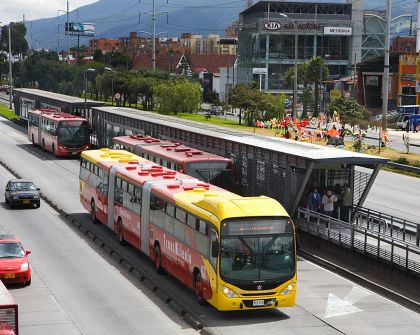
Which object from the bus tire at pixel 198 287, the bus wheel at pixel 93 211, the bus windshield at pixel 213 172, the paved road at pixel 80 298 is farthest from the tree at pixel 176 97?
the bus tire at pixel 198 287

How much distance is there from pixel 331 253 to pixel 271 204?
7389mm

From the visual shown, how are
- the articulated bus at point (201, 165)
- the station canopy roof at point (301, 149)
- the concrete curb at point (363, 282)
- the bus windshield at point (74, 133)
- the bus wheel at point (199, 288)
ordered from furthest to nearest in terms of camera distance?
the bus windshield at point (74, 133) → the articulated bus at point (201, 165) → the station canopy roof at point (301, 149) → the concrete curb at point (363, 282) → the bus wheel at point (199, 288)

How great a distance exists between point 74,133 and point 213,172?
32421 mm

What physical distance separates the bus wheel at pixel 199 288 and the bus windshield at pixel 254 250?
1.80m

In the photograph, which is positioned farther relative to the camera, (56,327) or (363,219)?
(363,219)

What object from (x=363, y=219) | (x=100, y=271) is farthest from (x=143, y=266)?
(x=363, y=219)

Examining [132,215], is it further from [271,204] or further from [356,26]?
[356,26]

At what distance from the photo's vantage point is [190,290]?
2647cm

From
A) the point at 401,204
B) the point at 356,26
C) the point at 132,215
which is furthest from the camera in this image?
the point at 356,26

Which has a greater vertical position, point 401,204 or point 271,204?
point 271,204

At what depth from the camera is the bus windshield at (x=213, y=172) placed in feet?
119

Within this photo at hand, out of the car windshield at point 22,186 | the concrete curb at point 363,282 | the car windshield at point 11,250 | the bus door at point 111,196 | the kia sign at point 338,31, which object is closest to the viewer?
the concrete curb at point 363,282

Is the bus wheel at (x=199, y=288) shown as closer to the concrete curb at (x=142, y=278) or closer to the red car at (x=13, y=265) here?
the concrete curb at (x=142, y=278)

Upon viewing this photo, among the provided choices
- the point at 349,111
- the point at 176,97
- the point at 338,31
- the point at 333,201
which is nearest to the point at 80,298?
the point at 333,201
